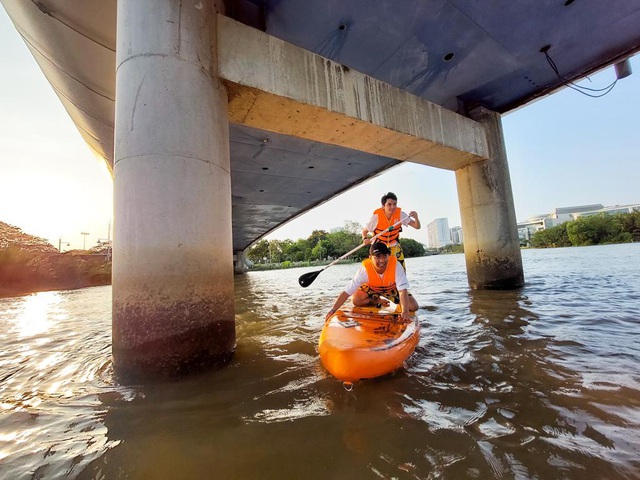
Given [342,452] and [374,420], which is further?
[374,420]

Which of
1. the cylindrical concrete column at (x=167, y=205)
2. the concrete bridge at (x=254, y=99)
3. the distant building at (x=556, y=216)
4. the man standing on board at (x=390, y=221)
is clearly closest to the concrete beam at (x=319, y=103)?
the concrete bridge at (x=254, y=99)

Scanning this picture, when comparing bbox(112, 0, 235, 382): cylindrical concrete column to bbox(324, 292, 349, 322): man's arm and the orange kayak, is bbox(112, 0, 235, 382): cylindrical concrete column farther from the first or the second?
the orange kayak

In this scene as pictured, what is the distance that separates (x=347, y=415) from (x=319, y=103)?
428 cm

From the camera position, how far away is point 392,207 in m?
4.98

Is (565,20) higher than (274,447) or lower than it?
higher

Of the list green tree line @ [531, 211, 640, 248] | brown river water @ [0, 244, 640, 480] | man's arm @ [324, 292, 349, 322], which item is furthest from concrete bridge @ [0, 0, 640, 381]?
green tree line @ [531, 211, 640, 248]

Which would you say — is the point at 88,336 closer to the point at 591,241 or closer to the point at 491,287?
the point at 491,287

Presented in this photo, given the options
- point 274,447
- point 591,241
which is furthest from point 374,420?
Result: point 591,241

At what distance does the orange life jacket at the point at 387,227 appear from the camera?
5.09 metres

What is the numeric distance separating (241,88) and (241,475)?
4.24 metres

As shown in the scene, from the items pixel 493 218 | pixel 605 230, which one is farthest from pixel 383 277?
pixel 605 230

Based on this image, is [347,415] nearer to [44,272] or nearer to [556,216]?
[44,272]

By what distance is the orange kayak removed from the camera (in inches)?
96.3

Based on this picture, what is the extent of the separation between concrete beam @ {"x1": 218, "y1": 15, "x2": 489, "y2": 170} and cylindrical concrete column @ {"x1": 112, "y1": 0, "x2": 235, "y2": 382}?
68cm
